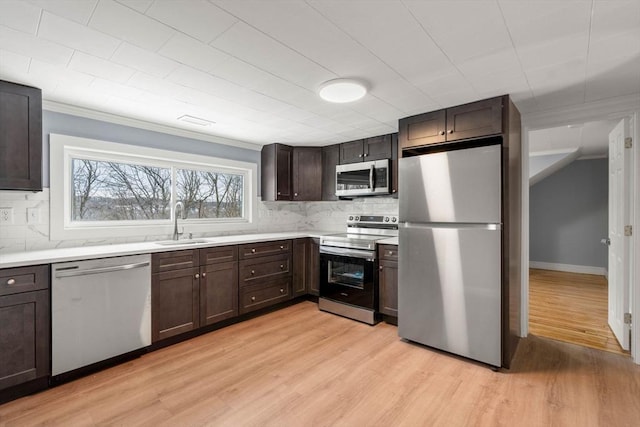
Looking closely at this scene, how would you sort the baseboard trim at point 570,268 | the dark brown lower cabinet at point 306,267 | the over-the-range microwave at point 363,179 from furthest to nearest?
the baseboard trim at point 570,268 < the dark brown lower cabinet at point 306,267 < the over-the-range microwave at point 363,179

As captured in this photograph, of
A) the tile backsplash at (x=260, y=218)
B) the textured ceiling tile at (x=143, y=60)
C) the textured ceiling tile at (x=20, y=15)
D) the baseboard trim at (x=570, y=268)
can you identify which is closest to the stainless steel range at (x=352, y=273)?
the tile backsplash at (x=260, y=218)

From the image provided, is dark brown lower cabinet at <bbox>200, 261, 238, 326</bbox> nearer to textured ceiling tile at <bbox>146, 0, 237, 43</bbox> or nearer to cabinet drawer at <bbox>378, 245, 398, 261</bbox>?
cabinet drawer at <bbox>378, 245, 398, 261</bbox>

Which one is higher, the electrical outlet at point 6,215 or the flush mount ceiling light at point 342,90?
the flush mount ceiling light at point 342,90

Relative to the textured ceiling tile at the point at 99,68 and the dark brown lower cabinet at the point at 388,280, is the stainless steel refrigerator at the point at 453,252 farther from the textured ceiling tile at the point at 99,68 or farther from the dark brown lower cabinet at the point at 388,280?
the textured ceiling tile at the point at 99,68

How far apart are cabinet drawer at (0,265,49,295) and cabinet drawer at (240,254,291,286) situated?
1654mm

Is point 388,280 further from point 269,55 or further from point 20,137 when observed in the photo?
point 20,137

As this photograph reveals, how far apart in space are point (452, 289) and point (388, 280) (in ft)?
2.64

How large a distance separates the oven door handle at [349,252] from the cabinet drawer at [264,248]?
48cm

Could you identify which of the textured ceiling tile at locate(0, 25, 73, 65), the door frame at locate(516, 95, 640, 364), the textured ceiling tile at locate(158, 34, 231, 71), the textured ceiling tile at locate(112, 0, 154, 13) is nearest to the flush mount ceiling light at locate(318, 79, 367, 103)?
the textured ceiling tile at locate(158, 34, 231, 71)

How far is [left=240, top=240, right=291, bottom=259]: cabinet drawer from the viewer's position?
3398mm

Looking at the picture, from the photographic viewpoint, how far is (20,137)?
2.23 metres

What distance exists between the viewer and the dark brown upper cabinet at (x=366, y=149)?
3.68m

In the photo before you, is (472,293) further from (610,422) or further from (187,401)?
(187,401)

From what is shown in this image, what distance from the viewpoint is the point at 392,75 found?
2.05 meters
